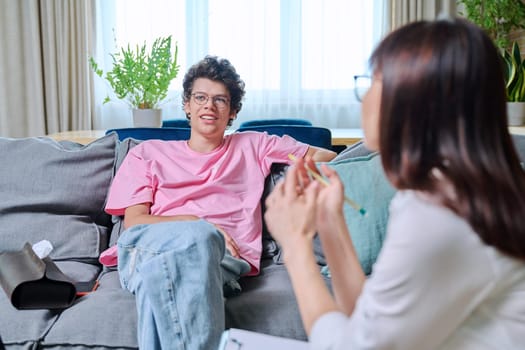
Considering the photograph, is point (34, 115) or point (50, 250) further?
point (34, 115)

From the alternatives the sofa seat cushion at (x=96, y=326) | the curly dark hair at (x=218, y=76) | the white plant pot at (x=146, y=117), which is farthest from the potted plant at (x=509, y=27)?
the sofa seat cushion at (x=96, y=326)

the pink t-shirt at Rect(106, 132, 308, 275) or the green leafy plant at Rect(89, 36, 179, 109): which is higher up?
the green leafy plant at Rect(89, 36, 179, 109)

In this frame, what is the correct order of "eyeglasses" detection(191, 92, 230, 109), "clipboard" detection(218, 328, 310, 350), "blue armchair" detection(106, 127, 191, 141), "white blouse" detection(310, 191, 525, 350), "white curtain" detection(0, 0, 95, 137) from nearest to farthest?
"white blouse" detection(310, 191, 525, 350) → "clipboard" detection(218, 328, 310, 350) → "eyeglasses" detection(191, 92, 230, 109) → "blue armchair" detection(106, 127, 191, 141) → "white curtain" detection(0, 0, 95, 137)

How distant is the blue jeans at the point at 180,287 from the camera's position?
134cm

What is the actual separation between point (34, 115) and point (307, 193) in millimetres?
3739

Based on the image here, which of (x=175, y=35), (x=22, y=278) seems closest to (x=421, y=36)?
(x=22, y=278)

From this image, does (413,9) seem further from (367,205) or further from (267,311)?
(267,311)

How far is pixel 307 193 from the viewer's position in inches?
33.8

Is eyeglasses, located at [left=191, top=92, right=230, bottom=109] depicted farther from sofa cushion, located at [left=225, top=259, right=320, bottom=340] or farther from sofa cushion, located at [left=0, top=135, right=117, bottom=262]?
sofa cushion, located at [left=225, top=259, right=320, bottom=340]

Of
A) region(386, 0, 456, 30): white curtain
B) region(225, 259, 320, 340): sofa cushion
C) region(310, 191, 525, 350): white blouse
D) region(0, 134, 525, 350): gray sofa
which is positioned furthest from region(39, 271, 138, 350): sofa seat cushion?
region(386, 0, 456, 30): white curtain

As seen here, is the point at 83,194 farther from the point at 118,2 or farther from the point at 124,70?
the point at 118,2

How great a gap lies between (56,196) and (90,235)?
0.61 ft

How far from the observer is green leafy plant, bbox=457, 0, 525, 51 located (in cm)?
312

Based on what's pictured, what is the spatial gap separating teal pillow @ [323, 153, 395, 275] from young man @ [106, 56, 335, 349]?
0.26 meters
